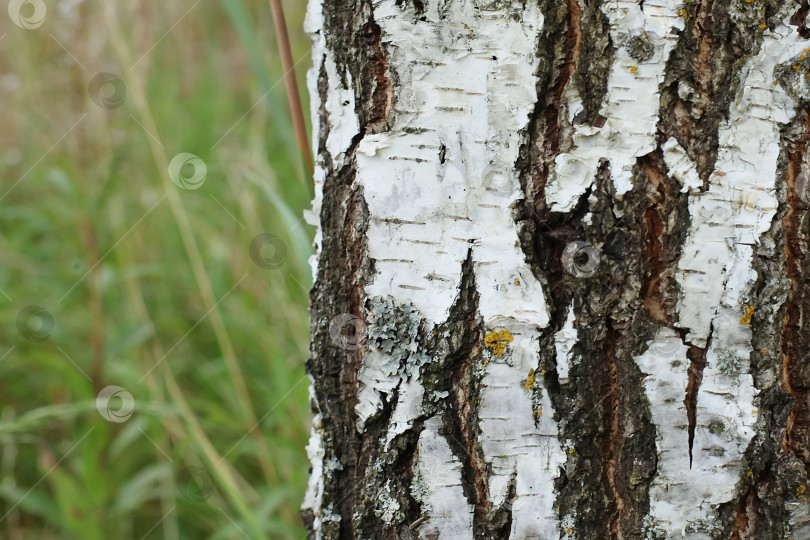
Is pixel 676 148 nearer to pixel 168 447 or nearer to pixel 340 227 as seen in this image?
pixel 340 227

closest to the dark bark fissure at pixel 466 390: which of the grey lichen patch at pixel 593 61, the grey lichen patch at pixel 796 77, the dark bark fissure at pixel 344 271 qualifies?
the dark bark fissure at pixel 344 271

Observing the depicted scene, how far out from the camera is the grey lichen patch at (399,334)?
0.79m

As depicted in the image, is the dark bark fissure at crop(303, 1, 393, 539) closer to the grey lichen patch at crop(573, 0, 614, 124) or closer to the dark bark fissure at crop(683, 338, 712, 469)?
the grey lichen patch at crop(573, 0, 614, 124)

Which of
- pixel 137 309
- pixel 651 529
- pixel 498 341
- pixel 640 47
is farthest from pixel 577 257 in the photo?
pixel 137 309

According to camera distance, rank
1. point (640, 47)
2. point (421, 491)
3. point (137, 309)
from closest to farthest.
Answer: point (640, 47), point (421, 491), point (137, 309)

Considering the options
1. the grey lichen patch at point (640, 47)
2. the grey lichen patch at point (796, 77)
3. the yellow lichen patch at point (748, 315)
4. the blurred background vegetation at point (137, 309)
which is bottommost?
the blurred background vegetation at point (137, 309)

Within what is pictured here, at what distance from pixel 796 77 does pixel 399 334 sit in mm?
538

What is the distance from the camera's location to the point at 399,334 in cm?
80

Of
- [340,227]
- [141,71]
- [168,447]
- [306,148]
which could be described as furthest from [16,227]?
[340,227]

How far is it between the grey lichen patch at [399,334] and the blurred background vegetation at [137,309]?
0.44 metres

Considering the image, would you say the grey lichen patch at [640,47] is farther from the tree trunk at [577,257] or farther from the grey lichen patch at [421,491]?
the grey lichen patch at [421,491]

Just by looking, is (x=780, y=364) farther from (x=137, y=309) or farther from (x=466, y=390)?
(x=137, y=309)

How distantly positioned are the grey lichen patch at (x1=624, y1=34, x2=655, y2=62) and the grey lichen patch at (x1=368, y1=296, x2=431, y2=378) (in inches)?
15.0

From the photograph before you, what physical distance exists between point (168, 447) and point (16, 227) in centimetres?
114
